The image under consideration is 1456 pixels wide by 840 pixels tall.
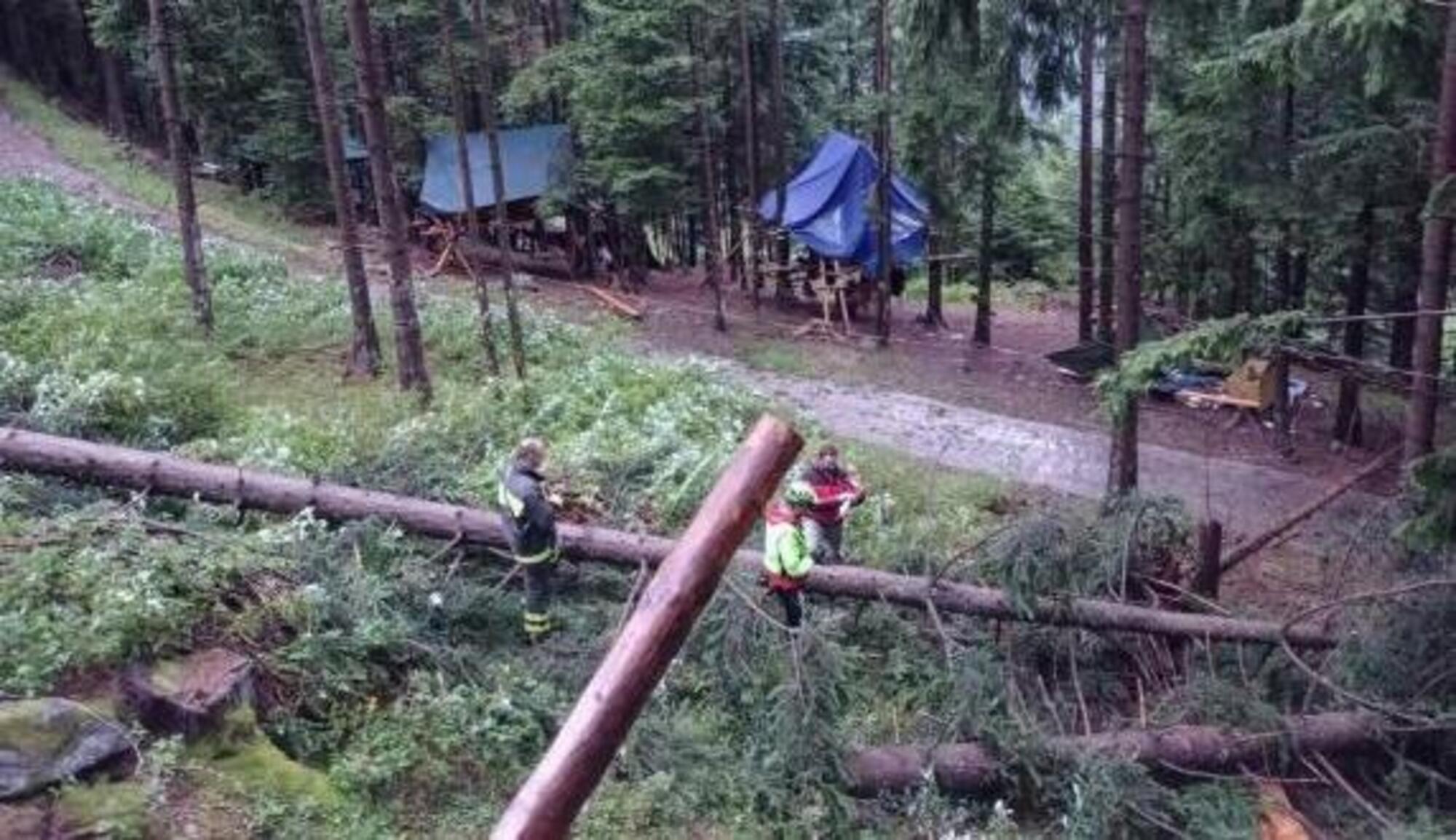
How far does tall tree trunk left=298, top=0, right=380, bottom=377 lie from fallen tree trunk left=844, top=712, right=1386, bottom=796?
11.0 m

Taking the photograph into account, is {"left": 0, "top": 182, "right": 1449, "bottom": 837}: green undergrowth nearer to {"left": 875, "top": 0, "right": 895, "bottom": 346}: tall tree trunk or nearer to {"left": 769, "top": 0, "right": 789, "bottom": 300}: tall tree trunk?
{"left": 875, "top": 0, "right": 895, "bottom": 346}: tall tree trunk

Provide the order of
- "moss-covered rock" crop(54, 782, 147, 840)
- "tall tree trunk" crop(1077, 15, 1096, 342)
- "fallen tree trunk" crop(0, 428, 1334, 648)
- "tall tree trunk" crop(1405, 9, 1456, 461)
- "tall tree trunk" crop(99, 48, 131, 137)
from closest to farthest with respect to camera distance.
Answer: "moss-covered rock" crop(54, 782, 147, 840)
"fallen tree trunk" crop(0, 428, 1334, 648)
"tall tree trunk" crop(1405, 9, 1456, 461)
"tall tree trunk" crop(1077, 15, 1096, 342)
"tall tree trunk" crop(99, 48, 131, 137)

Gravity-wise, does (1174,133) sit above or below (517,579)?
above

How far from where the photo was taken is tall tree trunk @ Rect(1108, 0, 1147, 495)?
41.3 feet

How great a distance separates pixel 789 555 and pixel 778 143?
19059 millimetres

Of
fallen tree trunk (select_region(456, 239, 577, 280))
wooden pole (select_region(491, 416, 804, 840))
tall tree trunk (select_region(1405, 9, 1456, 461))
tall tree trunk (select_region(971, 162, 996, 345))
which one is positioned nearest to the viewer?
wooden pole (select_region(491, 416, 804, 840))

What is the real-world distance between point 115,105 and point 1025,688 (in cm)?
3570

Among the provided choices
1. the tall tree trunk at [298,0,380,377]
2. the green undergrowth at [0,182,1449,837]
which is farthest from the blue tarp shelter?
the green undergrowth at [0,182,1449,837]

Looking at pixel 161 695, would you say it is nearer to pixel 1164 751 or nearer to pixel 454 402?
pixel 1164 751

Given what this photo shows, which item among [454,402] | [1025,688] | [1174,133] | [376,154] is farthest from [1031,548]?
[1174,133]

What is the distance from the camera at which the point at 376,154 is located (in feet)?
51.3

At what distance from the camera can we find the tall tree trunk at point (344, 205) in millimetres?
16484

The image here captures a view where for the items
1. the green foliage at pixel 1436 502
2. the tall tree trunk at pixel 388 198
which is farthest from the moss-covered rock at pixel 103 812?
the tall tree trunk at pixel 388 198

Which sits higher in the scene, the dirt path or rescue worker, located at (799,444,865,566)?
rescue worker, located at (799,444,865,566)
